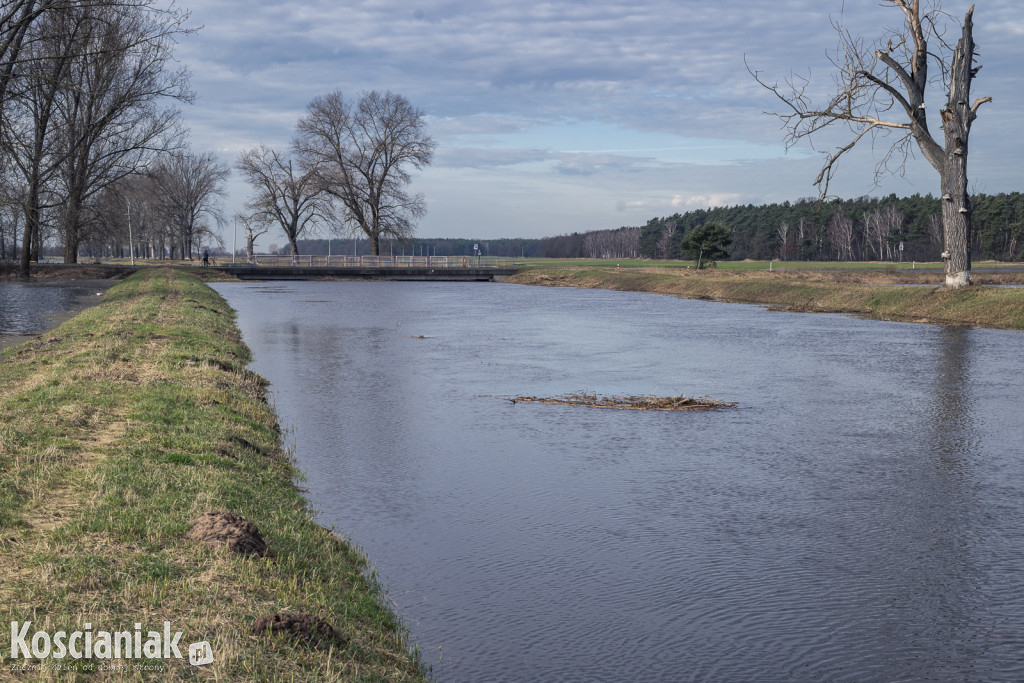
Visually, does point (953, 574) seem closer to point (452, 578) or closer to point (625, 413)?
point (452, 578)

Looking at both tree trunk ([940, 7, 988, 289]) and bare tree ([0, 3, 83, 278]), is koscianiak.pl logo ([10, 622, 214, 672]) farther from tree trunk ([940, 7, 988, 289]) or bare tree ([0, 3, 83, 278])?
tree trunk ([940, 7, 988, 289])

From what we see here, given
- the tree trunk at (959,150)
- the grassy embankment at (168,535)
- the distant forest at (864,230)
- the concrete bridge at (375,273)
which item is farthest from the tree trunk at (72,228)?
the distant forest at (864,230)

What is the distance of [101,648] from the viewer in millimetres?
4246

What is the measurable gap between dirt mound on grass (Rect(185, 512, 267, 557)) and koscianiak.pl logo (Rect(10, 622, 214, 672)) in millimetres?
1435

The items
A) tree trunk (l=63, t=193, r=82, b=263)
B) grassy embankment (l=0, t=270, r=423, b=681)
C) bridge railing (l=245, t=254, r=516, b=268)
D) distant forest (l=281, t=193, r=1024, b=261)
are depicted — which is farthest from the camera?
distant forest (l=281, t=193, r=1024, b=261)

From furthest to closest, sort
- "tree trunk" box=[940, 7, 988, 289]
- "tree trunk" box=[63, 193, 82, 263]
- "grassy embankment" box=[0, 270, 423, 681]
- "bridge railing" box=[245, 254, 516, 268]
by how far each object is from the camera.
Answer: "bridge railing" box=[245, 254, 516, 268], "tree trunk" box=[940, 7, 988, 289], "tree trunk" box=[63, 193, 82, 263], "grassy embankment" box=[0, 270, 423, 681]

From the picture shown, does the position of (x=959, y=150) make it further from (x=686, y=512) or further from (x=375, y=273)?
(x=375, y=273)

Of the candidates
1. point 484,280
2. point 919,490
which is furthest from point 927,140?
point 484,280

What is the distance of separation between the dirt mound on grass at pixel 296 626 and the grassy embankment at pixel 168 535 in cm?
3

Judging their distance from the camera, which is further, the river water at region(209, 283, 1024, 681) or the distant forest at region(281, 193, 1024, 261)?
the distant forest at region(281, 193, 1024, 261)

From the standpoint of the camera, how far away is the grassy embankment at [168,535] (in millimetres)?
4543

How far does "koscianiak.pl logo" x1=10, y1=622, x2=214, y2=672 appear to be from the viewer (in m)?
4.09

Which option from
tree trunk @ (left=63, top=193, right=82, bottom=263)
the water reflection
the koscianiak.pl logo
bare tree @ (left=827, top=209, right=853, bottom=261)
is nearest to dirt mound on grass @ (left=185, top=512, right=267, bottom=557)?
the koscianiak.pl logo

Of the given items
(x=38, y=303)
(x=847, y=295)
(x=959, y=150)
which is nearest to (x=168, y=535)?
(x=38, y=303)
